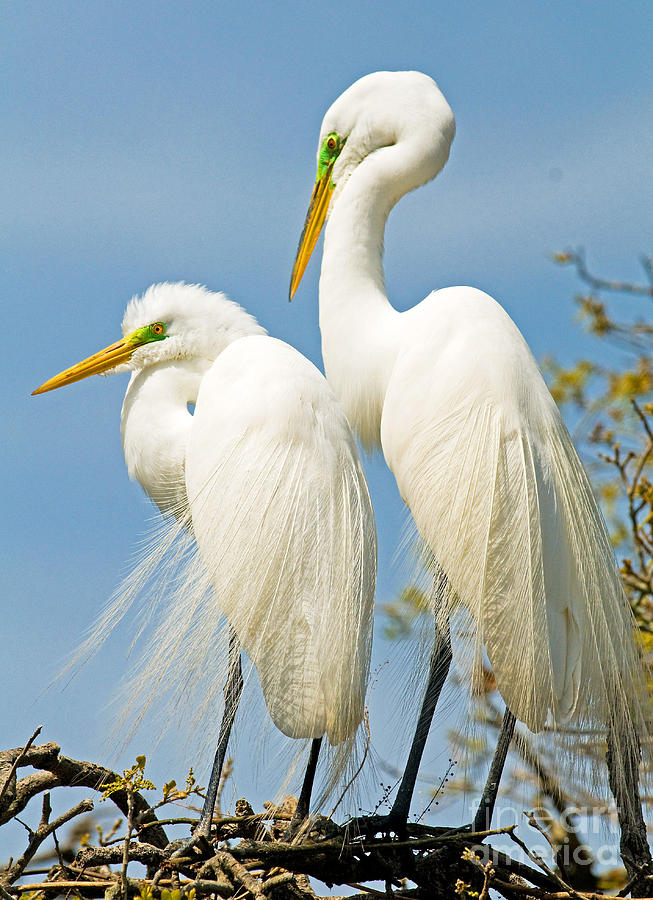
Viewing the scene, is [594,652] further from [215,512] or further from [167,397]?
[167,397]

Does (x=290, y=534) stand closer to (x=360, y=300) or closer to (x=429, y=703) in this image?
(x=429, y=703)

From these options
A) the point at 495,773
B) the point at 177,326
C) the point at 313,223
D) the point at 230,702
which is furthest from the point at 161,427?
the point at 495,773

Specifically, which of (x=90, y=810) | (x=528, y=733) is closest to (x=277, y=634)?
(x=90, y=810)

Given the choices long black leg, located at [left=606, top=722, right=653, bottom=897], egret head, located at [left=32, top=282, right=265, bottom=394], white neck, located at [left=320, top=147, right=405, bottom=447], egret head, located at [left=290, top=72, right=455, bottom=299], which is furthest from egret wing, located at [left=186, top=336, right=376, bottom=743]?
egret head, located at [left=290, top=72, right=455, bottom=299]

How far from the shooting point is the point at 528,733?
308cm

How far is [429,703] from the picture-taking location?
10.7ft

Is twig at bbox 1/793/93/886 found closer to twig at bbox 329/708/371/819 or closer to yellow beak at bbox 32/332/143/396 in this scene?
twig at bbox 329/708/371/819

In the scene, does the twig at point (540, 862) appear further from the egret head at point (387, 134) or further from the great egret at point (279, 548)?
the egret head at point (387, 134)

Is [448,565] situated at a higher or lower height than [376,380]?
lower

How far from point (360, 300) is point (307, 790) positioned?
67.0 inches

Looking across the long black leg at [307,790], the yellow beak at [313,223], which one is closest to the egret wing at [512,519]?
the long black leg at [307,790]

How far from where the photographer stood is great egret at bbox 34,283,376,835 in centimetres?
276

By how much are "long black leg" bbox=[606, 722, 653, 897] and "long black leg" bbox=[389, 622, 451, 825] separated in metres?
0.54

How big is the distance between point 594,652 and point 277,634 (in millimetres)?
928
